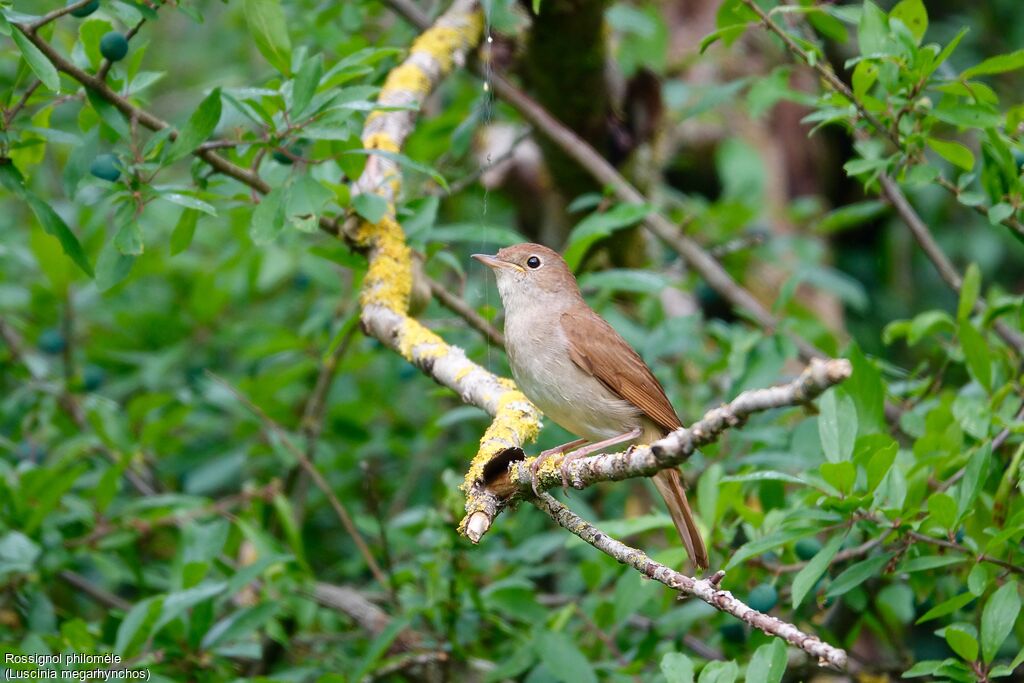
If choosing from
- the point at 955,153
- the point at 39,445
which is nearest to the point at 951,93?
the point at 955,153

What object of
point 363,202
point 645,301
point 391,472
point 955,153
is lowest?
point 391,472

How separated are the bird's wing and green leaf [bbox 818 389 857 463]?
0.62m

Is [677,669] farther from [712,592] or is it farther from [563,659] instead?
[563,659]

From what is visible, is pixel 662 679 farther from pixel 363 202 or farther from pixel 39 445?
pixel 39 445

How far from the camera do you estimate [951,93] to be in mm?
3590

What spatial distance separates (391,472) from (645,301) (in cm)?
187

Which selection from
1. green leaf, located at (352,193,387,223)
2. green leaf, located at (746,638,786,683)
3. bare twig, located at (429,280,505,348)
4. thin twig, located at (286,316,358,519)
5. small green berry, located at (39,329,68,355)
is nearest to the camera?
green leaf, located at (746,638,786,683)

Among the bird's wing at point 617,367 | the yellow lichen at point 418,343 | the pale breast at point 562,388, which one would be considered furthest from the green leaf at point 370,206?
the bird's wing at point 617,367

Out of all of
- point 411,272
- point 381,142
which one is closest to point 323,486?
point 411,272

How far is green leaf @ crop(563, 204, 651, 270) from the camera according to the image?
4.26 meters

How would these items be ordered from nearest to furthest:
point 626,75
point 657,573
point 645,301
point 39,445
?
point 657,573, point 39,445, point 645,301, point 626,75

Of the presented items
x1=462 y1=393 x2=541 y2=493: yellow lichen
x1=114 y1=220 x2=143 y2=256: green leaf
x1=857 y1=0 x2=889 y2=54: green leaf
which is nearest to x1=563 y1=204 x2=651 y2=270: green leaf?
x1=462 y1=393 x2=541 y2=493: yellow lichen

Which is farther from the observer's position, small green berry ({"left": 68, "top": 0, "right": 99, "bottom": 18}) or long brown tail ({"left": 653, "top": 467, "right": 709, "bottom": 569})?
long brown tail ({"left": 653, "top": 467, "right": 709, "bottom": 569})

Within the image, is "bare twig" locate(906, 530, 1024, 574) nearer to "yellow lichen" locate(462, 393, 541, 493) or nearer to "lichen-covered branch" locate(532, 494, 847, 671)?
"lichen-covered branch" locate(532, 494, 847, 671)
